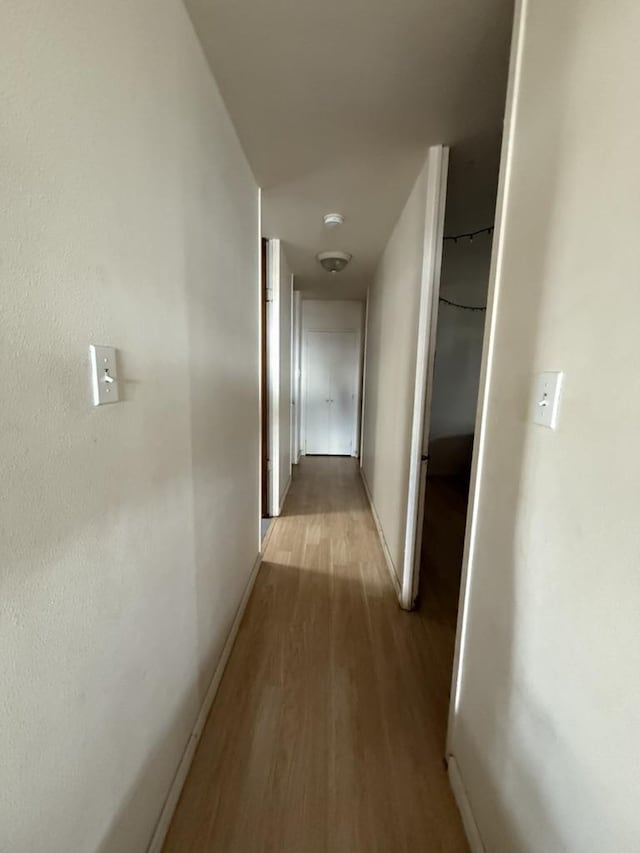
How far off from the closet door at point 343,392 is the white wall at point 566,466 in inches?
167

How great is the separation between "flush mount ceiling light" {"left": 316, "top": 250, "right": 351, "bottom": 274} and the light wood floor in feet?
8.50

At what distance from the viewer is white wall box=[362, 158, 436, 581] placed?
76.0 inches

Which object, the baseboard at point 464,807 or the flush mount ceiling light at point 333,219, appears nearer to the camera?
the baseboard at point 464,807

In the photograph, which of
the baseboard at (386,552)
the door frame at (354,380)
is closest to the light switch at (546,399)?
the baseboard at (386,552)

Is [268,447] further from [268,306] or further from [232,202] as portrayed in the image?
[232,202]

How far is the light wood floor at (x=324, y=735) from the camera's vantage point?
1001 mm

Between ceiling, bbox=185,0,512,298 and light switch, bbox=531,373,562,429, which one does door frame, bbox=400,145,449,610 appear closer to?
ceiling, bbox=185,0,512,298

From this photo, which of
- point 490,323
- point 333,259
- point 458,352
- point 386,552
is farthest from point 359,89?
point 458,352

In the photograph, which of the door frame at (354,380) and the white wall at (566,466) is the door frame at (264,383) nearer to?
the white wall at (566,466)

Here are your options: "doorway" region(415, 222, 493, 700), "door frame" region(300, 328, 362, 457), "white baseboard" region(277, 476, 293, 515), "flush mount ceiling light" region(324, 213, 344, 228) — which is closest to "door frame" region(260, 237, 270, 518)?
"white baseboard" region(277, 476, 293, 515)

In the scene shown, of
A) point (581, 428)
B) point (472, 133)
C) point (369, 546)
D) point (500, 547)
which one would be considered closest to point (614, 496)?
point (581, 428)

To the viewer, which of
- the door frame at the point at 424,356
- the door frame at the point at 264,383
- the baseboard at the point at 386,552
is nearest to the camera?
the door frame at the point at 424,356

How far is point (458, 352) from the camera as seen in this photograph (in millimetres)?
4289

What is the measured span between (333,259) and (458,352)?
2.10 meters
